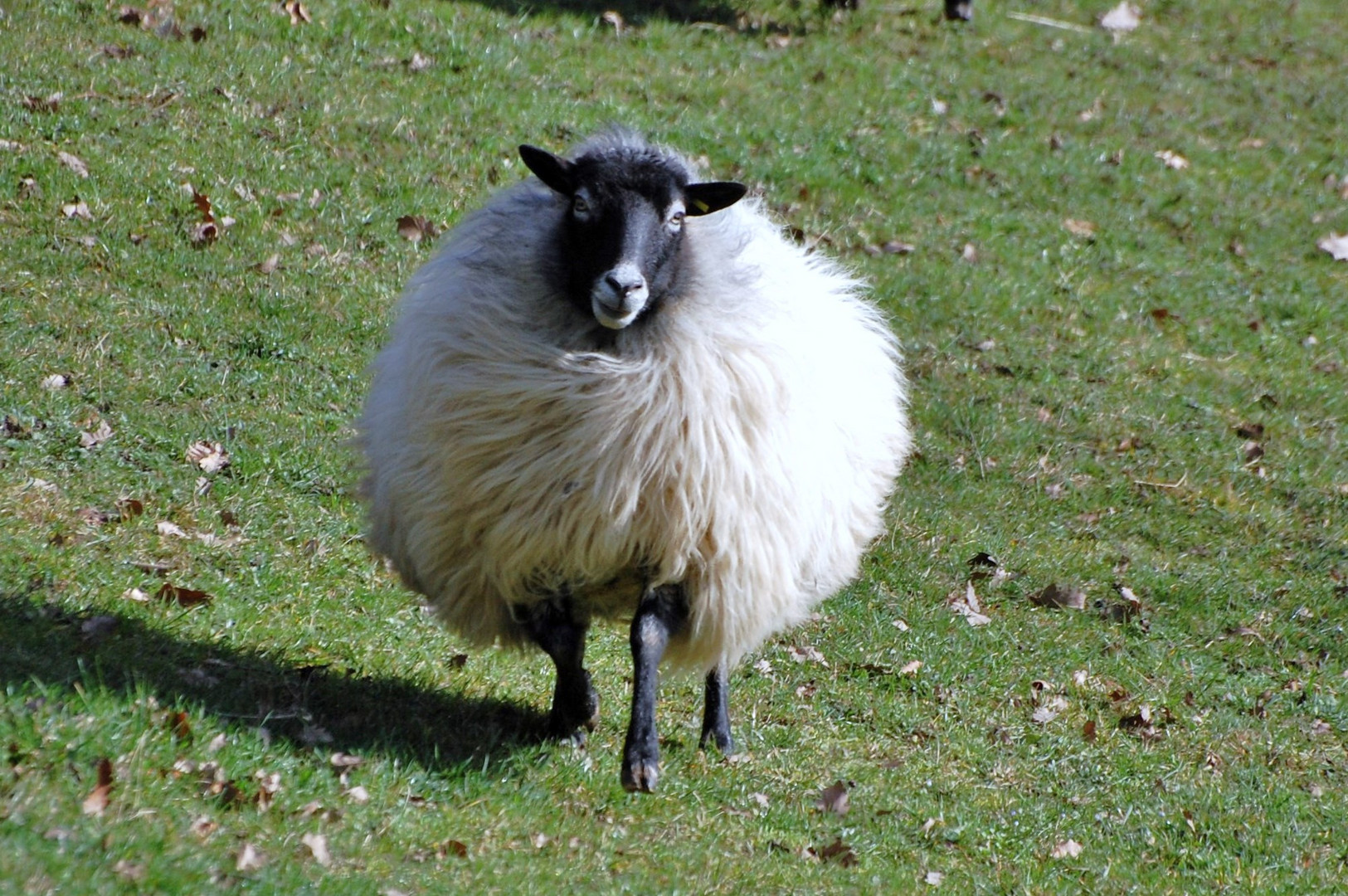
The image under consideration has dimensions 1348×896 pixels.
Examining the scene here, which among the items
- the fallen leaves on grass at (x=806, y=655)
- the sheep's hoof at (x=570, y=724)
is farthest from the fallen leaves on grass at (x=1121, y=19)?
the sheep's hoof at (x=570, y=724)

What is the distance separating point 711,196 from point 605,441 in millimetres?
1074

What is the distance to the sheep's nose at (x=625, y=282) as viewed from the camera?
16.8 feet

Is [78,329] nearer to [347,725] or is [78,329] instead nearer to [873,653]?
[347,725]

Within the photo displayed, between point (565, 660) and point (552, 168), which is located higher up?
point (552, 168)

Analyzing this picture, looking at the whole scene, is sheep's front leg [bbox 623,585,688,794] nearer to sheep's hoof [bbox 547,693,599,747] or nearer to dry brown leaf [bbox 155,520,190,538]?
sheep's hoof [bbox 547,693,599,747]

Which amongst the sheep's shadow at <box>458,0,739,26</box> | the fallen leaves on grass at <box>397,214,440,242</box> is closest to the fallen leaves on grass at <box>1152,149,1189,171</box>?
the sheep's shadow at <box>458,0,739,26</box>

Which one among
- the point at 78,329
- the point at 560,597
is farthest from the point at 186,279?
the point at 560,597

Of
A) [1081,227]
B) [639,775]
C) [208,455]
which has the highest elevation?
[639,775]

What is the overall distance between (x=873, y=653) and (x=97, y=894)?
179 inches

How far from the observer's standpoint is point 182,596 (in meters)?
6.16

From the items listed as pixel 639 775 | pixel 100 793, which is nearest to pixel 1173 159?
pixel 639 775

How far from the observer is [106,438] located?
24.3 feet

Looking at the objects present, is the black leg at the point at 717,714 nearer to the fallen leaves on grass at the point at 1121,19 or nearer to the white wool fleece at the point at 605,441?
the white wool fleece at the point at 605,441

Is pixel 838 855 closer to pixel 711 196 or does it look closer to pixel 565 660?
pixel 565 660
